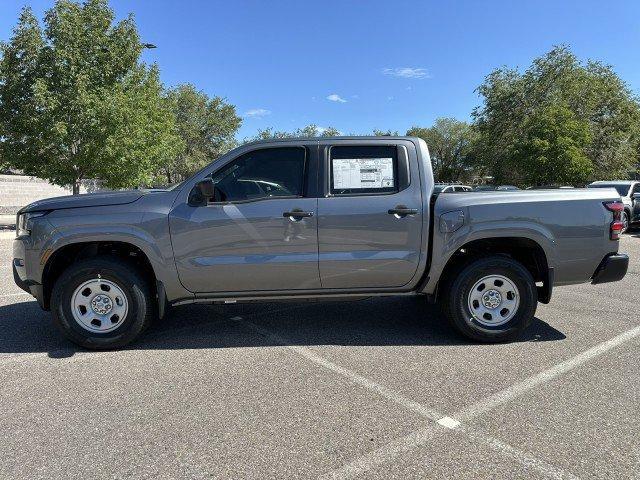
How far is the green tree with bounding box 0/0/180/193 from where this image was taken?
48.4 feet

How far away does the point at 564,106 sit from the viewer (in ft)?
91.7

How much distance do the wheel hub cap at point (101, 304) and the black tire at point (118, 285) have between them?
6.4 inches

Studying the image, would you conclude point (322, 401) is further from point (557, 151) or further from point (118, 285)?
point (557, 151)

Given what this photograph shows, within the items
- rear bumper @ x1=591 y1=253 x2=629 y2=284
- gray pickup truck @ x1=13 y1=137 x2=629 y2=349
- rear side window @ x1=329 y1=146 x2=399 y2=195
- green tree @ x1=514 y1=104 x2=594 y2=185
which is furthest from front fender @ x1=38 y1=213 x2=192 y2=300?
green tree @ x1=514 y1=104 x2=594 y2=185

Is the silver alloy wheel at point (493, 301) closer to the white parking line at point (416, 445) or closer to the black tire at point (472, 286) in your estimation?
the black tire at point (472, 286)

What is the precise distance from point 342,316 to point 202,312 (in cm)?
162

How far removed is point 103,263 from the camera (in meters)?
4.08

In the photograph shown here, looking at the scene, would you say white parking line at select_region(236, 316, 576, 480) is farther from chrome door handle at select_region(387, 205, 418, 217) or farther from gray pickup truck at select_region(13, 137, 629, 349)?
chrome door handle at select_region(387, 205, 418, 217)

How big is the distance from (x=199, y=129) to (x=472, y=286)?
3968 cm

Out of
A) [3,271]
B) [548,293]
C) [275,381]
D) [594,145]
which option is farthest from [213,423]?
[594,145]

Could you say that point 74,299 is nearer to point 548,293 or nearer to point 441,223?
point 441,223

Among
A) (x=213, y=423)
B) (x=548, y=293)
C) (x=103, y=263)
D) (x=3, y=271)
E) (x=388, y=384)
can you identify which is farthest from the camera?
(x=3, y=271)

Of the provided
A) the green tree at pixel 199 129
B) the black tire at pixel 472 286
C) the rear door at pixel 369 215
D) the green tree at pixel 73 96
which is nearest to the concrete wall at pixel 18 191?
the green tree at pixel 73 96

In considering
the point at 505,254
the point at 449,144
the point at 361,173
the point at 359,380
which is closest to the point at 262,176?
the point at 361,173
